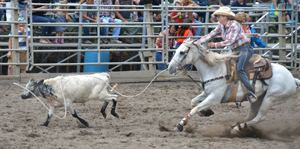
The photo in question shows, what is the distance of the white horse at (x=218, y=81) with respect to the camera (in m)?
5.68

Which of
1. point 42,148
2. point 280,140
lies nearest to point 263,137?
point 280,140

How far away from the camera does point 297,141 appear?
5.43 m

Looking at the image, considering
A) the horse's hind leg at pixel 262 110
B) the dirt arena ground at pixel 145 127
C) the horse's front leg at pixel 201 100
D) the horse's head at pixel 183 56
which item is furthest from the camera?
the horse's front leg at pixel 201 100

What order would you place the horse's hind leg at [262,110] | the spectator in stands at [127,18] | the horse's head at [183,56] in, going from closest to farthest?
the horse's head at [183,56] → the horse's hind leg at [262,110] → the spectator in stands at [127,18]

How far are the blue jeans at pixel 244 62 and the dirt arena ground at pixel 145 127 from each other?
84 cm

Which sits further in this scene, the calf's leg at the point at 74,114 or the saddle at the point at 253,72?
the calf's leg at the point at 74,114

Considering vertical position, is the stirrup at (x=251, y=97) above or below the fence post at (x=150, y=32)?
below

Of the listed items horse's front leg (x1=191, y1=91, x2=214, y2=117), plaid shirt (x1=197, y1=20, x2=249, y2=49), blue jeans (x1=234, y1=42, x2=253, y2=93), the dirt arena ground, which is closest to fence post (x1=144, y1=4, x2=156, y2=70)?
the dirt arena ground

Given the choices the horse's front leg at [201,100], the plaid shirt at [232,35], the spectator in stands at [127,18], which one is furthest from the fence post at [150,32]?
the horse's front leg at [201,100]

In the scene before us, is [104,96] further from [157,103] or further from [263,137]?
[263,137]

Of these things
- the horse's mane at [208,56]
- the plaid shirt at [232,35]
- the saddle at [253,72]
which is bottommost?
the saddle at [253,72]

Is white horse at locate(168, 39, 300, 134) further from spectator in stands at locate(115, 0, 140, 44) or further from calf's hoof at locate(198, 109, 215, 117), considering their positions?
spectator in stands at locate(115, 0, 140, 44)

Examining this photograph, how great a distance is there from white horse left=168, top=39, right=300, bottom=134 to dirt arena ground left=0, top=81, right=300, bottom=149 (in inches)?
15.4

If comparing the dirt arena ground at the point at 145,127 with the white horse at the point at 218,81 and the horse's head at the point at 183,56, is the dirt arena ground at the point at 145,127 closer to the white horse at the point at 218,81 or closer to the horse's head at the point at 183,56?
the white horse at the point at 218,81
